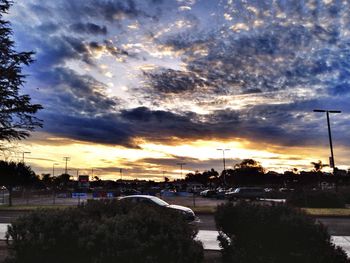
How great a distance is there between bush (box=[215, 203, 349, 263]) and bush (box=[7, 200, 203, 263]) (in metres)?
1.23

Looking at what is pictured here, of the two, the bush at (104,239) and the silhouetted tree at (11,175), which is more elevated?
the silhouetted tree at (11,175)

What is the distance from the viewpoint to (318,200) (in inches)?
1406

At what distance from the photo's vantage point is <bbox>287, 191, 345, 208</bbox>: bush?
35594 mm

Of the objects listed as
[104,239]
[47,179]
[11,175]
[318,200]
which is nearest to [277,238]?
[104,239]

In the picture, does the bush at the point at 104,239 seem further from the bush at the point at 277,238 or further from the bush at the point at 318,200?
the bush at the point at 318,200

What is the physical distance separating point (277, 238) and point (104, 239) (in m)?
3.36

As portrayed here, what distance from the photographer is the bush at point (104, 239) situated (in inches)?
273

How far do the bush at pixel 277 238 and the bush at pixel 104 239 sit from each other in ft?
4.02

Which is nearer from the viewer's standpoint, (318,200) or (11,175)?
(318,200)

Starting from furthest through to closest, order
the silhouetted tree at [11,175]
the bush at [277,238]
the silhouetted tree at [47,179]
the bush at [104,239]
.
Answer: the silhouetted tree at [47,179] < the silhouetted tree at [11,175] < the bush at [277,238] < the bush at [104,239]

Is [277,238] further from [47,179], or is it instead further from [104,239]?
[47,179]

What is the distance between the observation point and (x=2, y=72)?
63.3 feet

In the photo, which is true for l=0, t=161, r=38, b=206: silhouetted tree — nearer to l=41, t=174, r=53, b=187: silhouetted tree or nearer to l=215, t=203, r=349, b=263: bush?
l=215, t=203, r=349, b=263: bush

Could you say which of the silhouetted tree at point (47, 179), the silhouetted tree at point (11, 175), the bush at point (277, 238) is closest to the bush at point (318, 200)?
the bush at point (277, 238)
